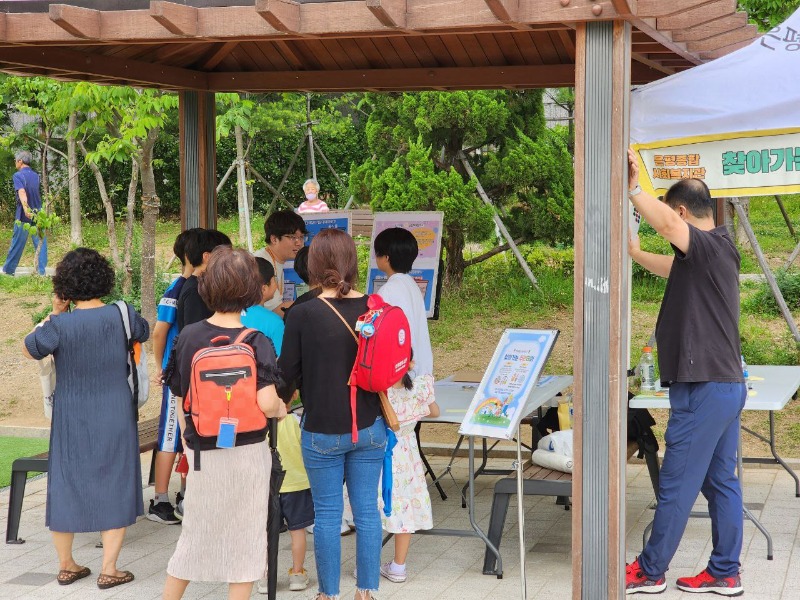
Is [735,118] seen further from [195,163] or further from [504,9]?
[195,163]

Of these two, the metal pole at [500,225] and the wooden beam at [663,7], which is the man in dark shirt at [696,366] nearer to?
the wooden beam at [663,7]

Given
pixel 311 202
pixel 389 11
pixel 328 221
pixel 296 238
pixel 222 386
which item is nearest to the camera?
pixel 222 386

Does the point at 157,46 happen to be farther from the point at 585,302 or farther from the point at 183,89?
the point at 585,302

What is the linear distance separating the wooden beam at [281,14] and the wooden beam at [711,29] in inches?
79.4

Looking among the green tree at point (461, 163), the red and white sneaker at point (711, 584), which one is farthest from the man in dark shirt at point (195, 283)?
the green tree at point (461, 163)

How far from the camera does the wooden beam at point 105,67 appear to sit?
5.85 meters

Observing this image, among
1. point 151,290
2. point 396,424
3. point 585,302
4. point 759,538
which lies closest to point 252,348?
point 396,424

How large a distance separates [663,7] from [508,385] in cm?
183

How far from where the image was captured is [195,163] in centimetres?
749

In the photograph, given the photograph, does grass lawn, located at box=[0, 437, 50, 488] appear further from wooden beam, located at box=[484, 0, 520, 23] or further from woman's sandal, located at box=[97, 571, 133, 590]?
wooden beam, located at box=[484, 0, 520, 23]

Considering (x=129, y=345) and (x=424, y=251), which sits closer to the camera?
(x=129, y=345)

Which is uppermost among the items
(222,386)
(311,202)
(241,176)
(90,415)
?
(241,176)

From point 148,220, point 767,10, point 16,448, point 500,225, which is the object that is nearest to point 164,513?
point 16,448

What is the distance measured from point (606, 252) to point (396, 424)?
1108mm
